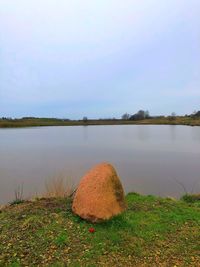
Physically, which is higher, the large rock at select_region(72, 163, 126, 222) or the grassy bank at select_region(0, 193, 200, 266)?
the large rock at select_region(72, 163, 126, 222)

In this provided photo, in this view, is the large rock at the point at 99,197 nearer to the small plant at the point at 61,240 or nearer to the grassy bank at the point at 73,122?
the small plant at the point at 61,240

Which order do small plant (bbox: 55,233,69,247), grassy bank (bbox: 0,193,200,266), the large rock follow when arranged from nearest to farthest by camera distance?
grassy bank (bbox: 0,193,200,266) → small plant (bbox: 55,233,69,247) → the large rock

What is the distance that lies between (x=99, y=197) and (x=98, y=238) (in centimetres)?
72

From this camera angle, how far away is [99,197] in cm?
522

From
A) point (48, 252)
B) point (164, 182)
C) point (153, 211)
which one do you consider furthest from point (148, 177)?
point (48, 252)

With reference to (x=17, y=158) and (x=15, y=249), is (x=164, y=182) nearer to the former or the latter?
(x=15, y=249)

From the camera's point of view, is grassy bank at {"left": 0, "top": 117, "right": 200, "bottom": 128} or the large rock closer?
the large rock

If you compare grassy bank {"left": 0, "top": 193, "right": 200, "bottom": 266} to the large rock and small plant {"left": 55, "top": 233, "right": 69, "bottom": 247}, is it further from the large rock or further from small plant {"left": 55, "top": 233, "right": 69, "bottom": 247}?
the large rock

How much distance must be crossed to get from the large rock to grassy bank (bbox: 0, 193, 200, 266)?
5.4 inches

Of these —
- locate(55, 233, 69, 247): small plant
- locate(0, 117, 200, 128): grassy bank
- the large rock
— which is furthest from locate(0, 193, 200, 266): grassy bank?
locate(0, 117, 200, 128): grassy bank

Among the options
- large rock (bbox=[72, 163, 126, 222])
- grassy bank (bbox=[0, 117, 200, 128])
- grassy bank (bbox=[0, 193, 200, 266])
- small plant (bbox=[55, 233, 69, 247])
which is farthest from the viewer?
grassy bank (bbox=[0, 117, 200, 128])

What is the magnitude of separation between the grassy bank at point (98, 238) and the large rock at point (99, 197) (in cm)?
14

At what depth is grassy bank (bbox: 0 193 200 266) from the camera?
165 inches

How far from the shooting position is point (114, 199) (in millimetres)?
5363
